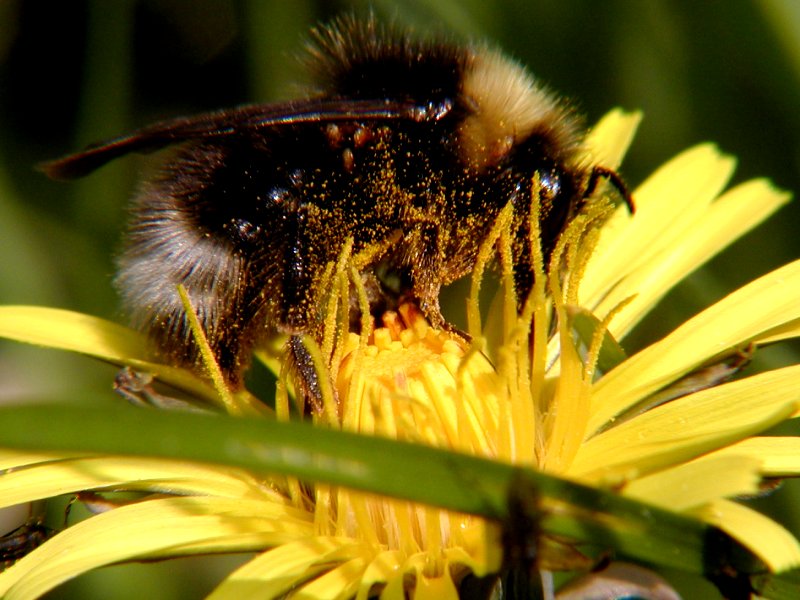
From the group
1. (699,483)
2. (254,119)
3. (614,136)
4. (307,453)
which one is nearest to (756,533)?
(699,483)

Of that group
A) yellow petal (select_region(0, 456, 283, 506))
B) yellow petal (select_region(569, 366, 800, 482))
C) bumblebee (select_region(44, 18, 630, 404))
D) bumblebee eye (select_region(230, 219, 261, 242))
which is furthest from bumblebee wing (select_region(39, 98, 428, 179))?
yellow petal (select_region(569, 366, 800, 482))

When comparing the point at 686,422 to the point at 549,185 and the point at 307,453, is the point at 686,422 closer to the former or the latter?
the point at 549,185

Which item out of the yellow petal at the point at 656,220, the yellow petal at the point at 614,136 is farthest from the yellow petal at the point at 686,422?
the yellow petal at the point at 614,136

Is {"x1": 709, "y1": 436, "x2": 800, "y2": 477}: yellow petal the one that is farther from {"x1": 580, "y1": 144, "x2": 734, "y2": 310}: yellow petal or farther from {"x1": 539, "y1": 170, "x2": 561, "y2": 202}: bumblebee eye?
{"x1": 580, "y1": 144, "x2": 734, "y2": 310}: yellow petal

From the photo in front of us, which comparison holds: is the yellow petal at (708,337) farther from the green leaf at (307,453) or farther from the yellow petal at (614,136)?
the green leaf at (307,453)

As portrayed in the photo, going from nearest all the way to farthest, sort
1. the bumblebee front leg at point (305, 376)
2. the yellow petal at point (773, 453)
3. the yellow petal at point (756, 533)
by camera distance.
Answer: the yellow petal at point (756, 533)
the yellow petal at point (773, 453)
the bumblebee front leg at point (305, 376)

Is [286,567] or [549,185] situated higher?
[549,185]

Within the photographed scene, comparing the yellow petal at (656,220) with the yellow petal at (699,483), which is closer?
the yellow petal at (699,483)

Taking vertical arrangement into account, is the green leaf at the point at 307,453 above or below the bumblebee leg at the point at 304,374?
below
